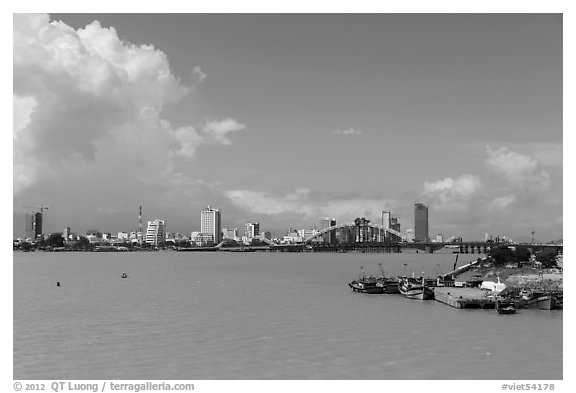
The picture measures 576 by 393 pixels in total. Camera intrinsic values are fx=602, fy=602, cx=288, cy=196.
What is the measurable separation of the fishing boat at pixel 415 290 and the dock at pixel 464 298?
30 centimetres

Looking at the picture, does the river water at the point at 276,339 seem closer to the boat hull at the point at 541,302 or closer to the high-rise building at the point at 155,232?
the boat hull at the point at 541,302

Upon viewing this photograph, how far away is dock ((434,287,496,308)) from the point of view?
20.5m

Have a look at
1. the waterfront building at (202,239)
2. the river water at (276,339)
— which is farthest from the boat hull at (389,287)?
the waterfront building at (202,239)

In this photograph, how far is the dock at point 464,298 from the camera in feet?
67.1

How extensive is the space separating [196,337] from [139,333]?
64.9 inches

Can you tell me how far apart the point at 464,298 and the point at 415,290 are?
3357mm

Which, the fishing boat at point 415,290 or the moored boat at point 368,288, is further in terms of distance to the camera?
the moored boat at point 368,288

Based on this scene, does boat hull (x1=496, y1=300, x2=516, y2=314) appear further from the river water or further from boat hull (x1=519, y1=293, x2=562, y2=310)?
boat hull (x1=519, y1=293, x2=562, y2=310)

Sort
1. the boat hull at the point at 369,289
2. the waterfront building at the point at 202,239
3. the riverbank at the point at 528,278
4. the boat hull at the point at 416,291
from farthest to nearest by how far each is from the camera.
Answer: the waterfront building at the point at 202,239 < the boat hull at the point at 369,289 < the riverbank at the point at 528,278 < the boat hull at the point at 416,291

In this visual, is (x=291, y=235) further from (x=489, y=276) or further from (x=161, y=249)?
(x=489, y=276)

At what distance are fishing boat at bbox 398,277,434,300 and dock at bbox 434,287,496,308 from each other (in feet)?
1.00

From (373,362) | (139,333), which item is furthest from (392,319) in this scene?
(139,333)
